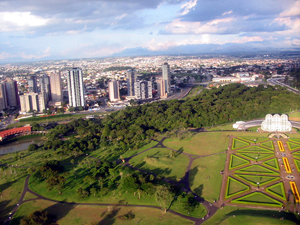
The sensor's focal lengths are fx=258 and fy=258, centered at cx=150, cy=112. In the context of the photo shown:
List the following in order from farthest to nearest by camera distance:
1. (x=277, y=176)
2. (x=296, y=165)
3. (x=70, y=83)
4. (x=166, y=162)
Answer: (x=70, y=83) < (x=166, y=162) < (x=296, y=165) < (x=277, y=176)

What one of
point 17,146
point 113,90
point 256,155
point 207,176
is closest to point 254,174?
point 207,176

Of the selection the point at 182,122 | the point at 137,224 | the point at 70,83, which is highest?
the point at 70,83

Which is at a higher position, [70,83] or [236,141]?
[70,83]

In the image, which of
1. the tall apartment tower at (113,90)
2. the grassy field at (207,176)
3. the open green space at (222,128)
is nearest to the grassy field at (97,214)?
the grassy field at (207,176)

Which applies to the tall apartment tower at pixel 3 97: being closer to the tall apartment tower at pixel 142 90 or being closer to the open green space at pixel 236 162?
the tall apartment tower at pixel 142 90

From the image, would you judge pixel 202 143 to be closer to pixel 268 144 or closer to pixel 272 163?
pixel 268 144

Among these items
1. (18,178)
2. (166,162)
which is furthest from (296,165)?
(18,178)

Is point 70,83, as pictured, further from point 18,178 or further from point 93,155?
point 18,178
